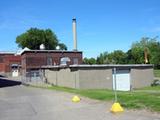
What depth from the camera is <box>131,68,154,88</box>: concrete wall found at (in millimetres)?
37912

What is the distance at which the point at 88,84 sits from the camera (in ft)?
110

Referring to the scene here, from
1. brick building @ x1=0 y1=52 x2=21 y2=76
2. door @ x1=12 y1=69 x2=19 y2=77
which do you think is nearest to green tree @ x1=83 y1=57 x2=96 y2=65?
brick building @ x1=0 y1=52 x2=21 y2=76

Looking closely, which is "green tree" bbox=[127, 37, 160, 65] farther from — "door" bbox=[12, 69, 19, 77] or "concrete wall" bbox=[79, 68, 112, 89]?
"concrete wall" bbox=[79, 68, 112, 89]

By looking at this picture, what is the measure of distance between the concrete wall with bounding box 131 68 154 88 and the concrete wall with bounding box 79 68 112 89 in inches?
161

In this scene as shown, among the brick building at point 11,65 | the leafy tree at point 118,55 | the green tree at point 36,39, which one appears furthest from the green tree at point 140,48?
the brick building at point 11,65

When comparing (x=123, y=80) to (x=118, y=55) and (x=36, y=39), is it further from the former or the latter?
(x=118, y=55)

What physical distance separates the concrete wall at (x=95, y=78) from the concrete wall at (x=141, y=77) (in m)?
4.09

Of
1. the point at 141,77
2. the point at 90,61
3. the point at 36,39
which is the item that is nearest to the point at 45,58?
the point at 141,77

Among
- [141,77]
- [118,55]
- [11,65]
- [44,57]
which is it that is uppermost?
[118,55]

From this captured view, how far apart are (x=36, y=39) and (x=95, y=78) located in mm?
70291

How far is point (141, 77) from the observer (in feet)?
128

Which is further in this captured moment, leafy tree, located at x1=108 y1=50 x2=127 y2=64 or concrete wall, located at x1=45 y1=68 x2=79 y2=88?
leafy tree, located at x1=108 y1=50 x2=127 y2=64

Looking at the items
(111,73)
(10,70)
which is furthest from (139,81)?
(10,70)

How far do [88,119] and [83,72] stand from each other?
70.6 ft
